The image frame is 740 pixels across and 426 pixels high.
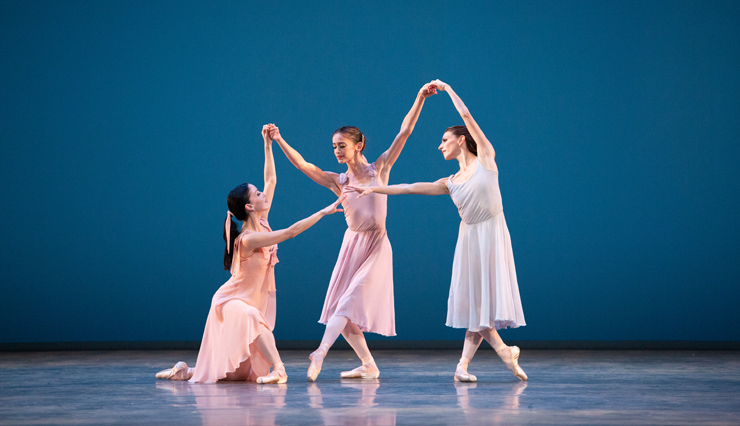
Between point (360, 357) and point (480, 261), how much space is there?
84cm

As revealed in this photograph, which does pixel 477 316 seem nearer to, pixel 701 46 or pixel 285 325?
pixel 285 325

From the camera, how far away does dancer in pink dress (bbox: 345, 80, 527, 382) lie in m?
3.69

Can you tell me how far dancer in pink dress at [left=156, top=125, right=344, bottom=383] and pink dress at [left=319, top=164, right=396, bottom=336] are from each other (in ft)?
0.76

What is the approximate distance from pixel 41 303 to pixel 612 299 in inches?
189

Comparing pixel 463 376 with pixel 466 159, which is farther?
pixel 466 159

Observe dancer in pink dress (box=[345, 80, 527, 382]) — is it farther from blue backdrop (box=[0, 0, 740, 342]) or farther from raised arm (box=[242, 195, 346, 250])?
blue backdrop (box=[0, 0, 740, 342])

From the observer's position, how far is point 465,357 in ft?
12.4

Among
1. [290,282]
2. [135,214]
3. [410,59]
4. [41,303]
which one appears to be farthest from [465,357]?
[41,303]

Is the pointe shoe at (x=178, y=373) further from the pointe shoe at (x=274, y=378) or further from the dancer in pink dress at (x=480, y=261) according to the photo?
the dancer in pink dress at (x=480, y=261)

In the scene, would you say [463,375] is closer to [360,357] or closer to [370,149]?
[360,357]

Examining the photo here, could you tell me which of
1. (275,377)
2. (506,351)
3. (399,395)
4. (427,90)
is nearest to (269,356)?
(275,377)

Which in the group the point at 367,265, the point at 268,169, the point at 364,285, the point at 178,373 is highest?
the point at 268,169

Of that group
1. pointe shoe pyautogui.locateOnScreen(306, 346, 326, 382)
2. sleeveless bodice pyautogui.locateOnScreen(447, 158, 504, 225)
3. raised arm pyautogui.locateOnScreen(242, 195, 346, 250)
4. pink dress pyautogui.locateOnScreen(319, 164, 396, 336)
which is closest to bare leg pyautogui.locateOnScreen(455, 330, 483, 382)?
pink dress pyautogui.locateOnScreen(319, 164, 396, 336)

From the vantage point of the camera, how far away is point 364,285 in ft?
13.0
